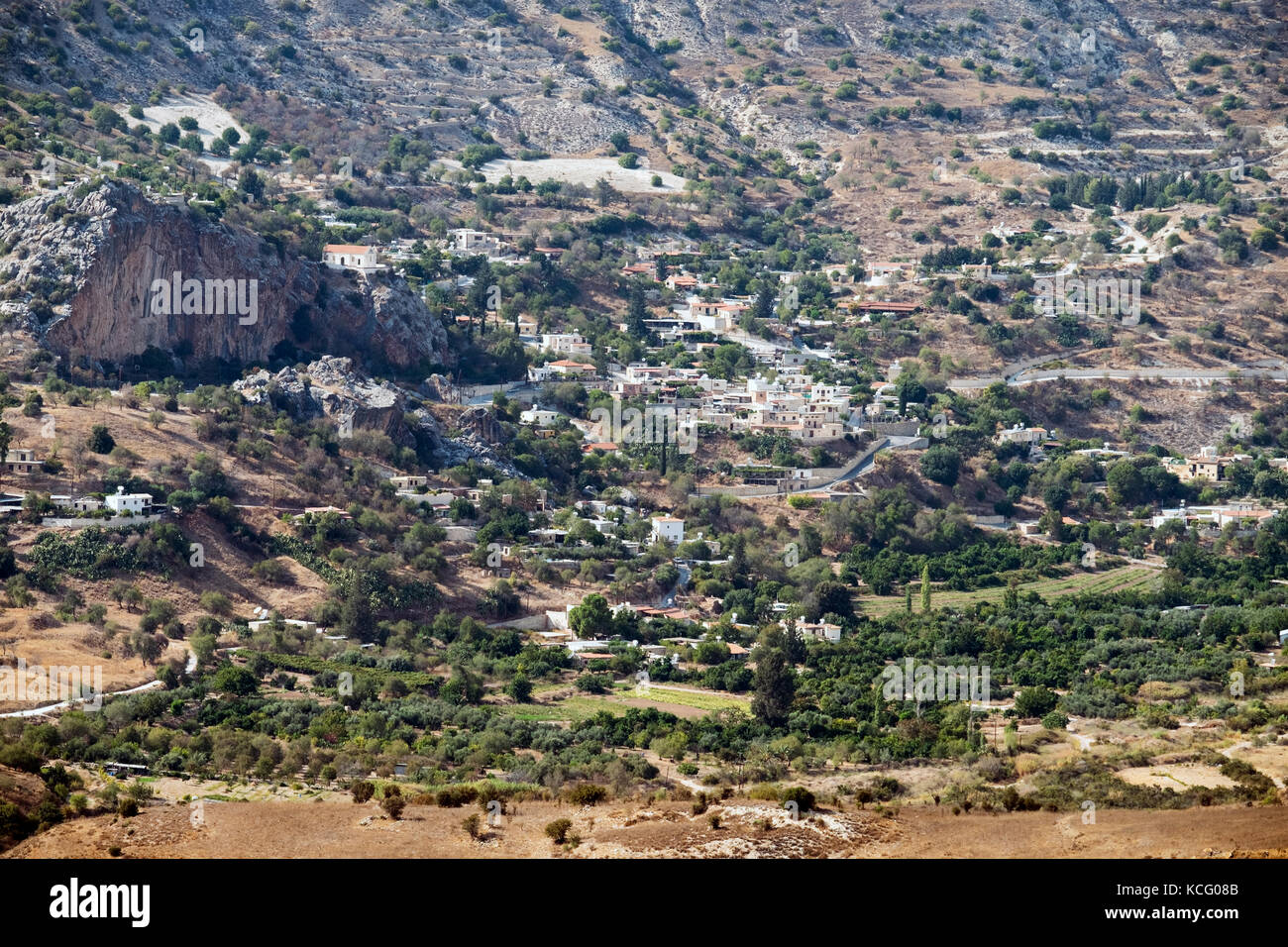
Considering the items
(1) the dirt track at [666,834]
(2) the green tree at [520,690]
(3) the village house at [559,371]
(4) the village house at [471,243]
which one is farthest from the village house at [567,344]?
(1) the dirt track at [666,834]

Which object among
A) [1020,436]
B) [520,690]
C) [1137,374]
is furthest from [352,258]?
[1137,374]

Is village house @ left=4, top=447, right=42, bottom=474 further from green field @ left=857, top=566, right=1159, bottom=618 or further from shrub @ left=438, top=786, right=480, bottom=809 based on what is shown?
green field @ left=857, top=566, right=1159, bottom=618

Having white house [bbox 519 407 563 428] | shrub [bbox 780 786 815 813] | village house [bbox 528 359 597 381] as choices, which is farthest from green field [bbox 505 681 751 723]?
village house [bbox 528 359 597 381]

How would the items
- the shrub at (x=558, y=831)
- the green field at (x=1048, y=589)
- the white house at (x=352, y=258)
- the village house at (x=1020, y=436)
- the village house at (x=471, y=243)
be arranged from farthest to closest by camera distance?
the village house at (x=471, y=243)
the village house at (x=1020, y=436)
the white house at (x=352, y=258)
the green field at (x=1048, y=589)
the shrub at (x=558, y=831)

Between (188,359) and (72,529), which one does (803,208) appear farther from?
(72,529)

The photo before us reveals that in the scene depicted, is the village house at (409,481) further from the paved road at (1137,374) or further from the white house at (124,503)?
the paved road at (1137,374)

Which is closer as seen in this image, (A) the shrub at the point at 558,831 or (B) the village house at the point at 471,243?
(A) the shrub at the point at 558,831
